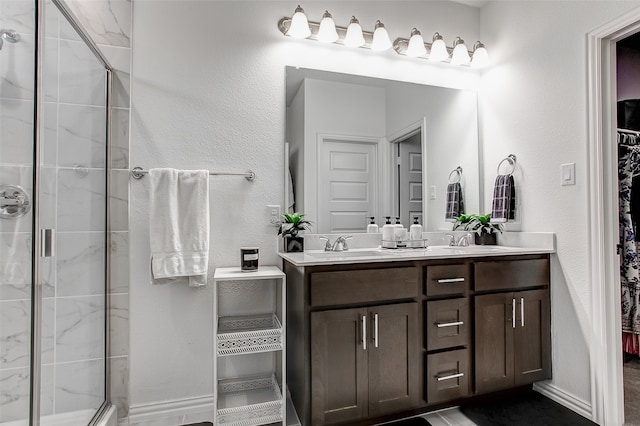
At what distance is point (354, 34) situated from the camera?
2.08m

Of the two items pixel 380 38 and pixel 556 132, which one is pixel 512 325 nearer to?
pixel 556 132

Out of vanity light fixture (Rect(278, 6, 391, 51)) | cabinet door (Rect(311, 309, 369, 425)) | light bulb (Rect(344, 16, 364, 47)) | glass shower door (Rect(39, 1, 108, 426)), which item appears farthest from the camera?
light bulb (Rect(344, 16, 364, 47))

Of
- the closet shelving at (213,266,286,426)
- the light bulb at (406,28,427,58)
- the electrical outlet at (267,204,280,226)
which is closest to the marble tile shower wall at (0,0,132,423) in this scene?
the closet shelving at (213,266,286,426)

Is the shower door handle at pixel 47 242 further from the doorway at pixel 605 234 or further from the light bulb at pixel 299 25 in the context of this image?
the doorway at pixel 605 234

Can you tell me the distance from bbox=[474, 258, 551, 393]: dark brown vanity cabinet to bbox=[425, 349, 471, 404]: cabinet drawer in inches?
3.0

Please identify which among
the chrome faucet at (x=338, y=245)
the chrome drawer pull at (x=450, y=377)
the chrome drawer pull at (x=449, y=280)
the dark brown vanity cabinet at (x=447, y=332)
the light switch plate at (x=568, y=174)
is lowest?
the chrome drawer pull at (x=450, y=377)

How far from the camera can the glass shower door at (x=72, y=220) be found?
1298 mm

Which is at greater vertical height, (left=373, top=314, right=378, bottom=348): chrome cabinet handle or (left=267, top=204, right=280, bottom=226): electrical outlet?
(left=267, top=204, right=280, bottom=226): electrical outlet

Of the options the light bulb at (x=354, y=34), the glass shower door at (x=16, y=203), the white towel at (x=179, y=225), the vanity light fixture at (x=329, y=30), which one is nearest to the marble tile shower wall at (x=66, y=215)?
the glass shower door at (x=16, y=203)

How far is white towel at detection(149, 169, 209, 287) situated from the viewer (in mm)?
1710

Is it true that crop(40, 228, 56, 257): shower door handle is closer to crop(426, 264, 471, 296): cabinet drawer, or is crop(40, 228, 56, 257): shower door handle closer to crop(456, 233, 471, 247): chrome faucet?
crop(426, 264, 471, 296): cabinet drawer

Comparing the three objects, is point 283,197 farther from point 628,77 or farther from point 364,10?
point 628,77

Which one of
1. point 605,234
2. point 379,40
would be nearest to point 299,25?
point 379,40

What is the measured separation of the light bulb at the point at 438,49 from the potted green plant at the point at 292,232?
4.76ft
